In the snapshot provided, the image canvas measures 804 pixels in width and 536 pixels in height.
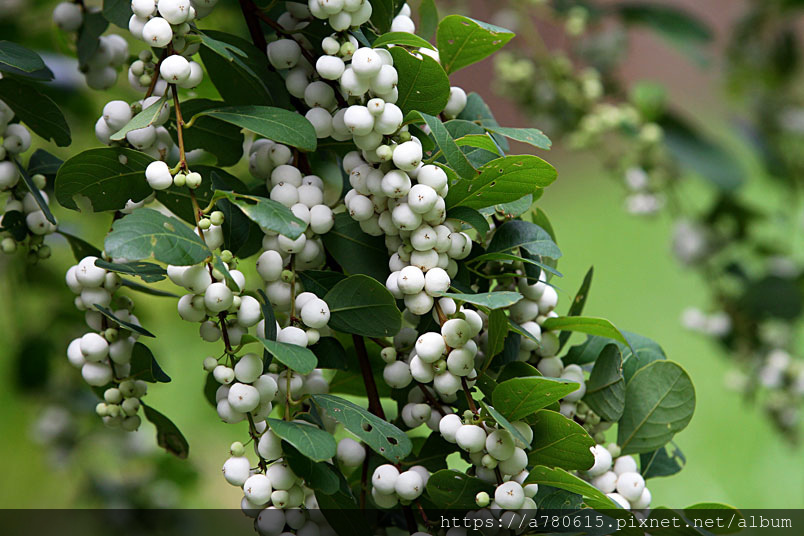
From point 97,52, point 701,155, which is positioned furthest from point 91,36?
point 701,155

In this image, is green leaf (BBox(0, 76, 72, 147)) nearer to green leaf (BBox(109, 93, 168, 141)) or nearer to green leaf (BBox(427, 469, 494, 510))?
green leaf (BBox(109, 93, 168, 141))

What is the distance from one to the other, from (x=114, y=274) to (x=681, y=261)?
76 cm

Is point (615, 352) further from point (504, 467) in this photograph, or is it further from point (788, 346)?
point (788, 346)

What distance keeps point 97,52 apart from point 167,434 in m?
0.23

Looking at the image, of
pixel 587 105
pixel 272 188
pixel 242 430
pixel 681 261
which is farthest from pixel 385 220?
pixel 242 430

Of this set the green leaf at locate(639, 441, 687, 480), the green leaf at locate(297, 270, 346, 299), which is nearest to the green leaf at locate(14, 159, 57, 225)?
the green leaf at locate(297, 270, 346, 299)

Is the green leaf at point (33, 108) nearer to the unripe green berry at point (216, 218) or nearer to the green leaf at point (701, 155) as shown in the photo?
the unripe green berry at point (216, 218)

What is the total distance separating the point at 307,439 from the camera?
0.29 meters

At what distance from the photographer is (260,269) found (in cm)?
33

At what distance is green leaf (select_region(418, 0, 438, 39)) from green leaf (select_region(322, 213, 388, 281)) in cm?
12

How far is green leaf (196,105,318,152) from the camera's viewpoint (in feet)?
1.01

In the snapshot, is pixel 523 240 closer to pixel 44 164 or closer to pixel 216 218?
pixel 216 218

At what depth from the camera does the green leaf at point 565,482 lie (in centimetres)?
31

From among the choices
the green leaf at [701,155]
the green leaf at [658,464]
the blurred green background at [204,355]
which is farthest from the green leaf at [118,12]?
the green leaf at [701,155]
